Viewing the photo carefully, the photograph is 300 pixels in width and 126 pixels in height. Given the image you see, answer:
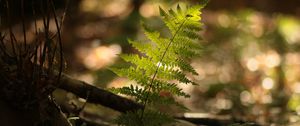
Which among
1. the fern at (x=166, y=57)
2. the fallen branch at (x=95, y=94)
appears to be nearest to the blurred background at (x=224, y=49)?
the fallen branch at (x=95, y=94)

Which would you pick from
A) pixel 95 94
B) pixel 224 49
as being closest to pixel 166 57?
pixel 95 94

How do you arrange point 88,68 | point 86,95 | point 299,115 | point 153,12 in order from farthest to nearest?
point 153,12 < point 88,68 < point 299,115 < point 86,95

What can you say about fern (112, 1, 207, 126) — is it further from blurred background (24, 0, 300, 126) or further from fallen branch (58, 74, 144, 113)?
blurred background (24, 0, 300, 126)

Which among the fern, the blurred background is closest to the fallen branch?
the fern

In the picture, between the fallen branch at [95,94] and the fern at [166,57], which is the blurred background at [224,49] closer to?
the fallen branch at [95,94]

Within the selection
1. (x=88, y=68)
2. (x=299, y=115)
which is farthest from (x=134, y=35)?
(x=299, y=115)

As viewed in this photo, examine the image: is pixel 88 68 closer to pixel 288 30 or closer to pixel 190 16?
pixel 288 30

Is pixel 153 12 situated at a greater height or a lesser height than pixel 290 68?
greater
